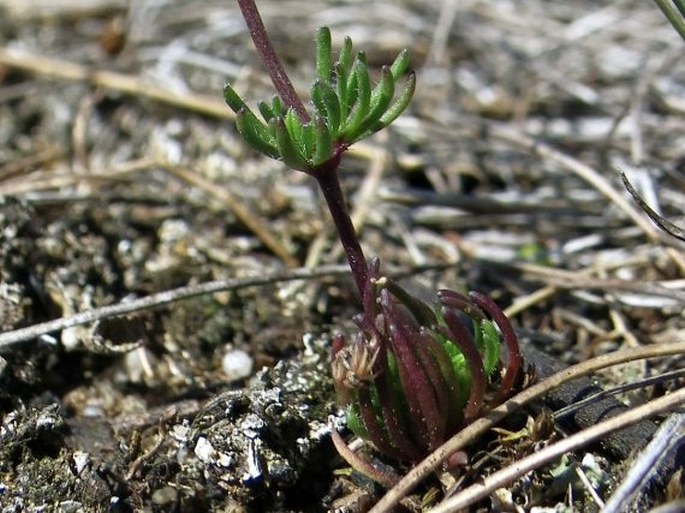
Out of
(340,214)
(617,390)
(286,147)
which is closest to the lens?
(286,147)

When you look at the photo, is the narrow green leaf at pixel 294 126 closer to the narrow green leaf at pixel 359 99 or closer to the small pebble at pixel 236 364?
the narrow green leaf at pixel 359 99

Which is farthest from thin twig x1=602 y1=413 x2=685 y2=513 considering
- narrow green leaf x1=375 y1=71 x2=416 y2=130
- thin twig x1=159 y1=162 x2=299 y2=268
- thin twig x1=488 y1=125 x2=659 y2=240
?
thin twig x1=159 y1=162 x2=299 y2=268

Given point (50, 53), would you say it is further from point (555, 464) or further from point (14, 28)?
point (555, 464)

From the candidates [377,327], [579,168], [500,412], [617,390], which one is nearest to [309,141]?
[377,327]

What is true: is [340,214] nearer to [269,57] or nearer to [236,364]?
[269,57]

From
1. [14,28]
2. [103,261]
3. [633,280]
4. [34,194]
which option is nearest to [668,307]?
[633,280]

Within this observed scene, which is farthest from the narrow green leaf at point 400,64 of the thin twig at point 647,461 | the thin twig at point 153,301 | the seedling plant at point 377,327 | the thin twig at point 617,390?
the thin twig at point 647,461

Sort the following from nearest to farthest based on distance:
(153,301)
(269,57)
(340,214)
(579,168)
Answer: (269,57), (340,214), (153,301), (579,168)

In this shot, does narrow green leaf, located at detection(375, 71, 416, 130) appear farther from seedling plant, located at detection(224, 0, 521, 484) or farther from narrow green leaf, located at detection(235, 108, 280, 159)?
narrow green leaf, located at detection(235, 108, 280, 159)
